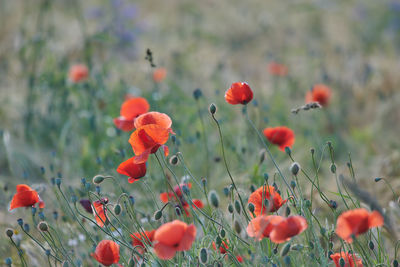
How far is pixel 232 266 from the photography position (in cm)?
188

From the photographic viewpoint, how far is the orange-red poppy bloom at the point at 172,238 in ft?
4.52

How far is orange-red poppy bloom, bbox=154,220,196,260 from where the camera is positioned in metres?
1.38

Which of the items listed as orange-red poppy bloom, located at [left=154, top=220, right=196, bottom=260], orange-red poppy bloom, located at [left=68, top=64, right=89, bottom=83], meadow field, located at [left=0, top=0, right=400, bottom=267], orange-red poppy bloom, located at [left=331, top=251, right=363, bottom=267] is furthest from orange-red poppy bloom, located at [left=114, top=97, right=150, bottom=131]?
orange-red poppy bloom, located at [left=68, top=64, right=89, bottom=83]

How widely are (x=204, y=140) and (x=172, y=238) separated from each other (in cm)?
165

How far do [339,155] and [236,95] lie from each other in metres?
2.30

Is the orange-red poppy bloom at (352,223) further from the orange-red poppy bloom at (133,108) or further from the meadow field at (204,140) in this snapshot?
the orange-red poppy bloom at (133,108)

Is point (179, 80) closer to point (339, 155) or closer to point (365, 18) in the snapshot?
point (339, 155)

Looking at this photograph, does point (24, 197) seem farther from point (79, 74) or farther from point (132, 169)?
point (79, 74)

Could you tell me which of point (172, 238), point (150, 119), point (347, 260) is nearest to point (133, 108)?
point (150, 119)

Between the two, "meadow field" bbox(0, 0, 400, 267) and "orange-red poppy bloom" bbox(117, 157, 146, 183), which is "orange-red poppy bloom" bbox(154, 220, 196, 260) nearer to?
"meadow field" bbox(0, 0, 400, 267)

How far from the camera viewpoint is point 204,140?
302 cm

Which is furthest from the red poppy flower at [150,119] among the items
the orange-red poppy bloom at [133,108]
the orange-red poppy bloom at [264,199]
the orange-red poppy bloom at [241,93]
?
the orange-red poppy bloom at [133,108]

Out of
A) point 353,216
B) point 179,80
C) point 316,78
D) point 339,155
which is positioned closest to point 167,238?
point 353,216

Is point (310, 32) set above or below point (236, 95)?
above
